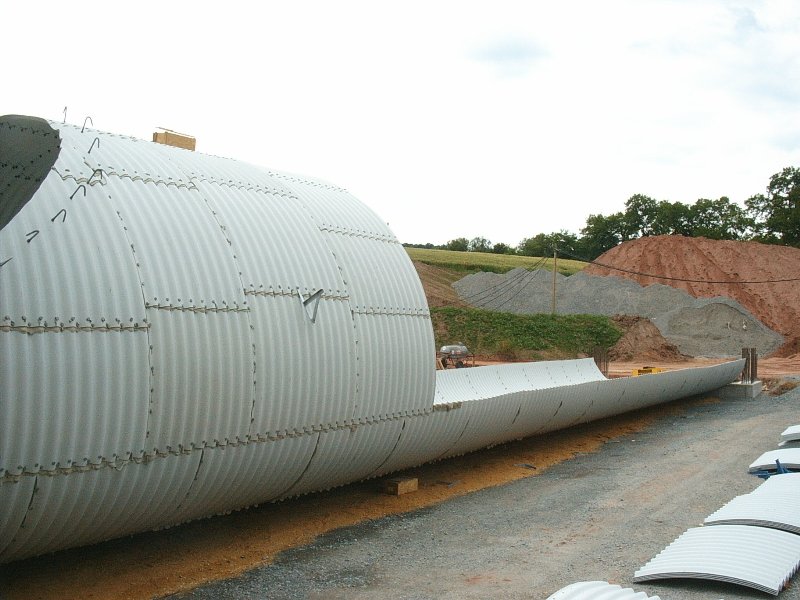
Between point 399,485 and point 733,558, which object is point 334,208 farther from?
point 733,558

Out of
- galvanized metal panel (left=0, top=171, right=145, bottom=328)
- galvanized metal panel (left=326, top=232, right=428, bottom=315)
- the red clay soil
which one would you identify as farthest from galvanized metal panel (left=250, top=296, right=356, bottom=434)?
the red clay soil

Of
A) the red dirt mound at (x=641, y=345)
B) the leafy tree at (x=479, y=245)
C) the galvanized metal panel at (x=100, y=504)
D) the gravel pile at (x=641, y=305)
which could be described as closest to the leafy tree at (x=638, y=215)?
the leafy tree at (x=479, y=245)

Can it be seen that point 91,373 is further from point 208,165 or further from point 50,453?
point 208,165

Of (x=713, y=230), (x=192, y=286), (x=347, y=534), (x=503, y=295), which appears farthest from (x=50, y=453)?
(x=713, y=230)

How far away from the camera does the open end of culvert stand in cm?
614

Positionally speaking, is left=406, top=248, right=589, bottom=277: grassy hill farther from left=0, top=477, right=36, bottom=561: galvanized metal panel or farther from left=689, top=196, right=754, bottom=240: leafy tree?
left=0, top=477, right=36, bottom=561: galvanized metal panel

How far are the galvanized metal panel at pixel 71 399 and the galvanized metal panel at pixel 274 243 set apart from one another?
71.8 inches

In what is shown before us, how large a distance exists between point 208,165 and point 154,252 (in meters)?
2.27

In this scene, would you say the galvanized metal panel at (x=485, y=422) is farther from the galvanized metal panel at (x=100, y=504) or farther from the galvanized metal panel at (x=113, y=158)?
the galvanized metal panel at (x=113, y=158)

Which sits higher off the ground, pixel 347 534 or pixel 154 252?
pixel 154 252

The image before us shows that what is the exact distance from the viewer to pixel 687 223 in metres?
98.3

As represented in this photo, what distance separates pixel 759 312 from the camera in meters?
57.1

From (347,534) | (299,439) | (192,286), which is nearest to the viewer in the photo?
(192,286)

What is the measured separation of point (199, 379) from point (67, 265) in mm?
1613
